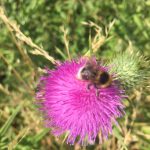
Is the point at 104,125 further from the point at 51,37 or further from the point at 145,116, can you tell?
the point at 51,37

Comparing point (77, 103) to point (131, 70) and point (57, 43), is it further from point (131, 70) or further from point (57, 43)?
point (57, 43)

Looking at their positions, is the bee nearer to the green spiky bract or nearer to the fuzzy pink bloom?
the fuzzy pink bloom

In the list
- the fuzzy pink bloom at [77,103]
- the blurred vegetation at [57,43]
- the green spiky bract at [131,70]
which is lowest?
the fuzzy pink bloom at [77,103]

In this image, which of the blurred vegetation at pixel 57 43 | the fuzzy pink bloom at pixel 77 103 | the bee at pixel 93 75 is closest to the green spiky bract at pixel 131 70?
the fuzzy pink bloom at pixel 77 103

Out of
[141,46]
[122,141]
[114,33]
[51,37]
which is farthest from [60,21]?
[122,141]

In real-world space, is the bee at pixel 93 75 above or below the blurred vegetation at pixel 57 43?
below

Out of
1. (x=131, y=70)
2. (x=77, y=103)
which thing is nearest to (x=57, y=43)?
(x=131, y=70)

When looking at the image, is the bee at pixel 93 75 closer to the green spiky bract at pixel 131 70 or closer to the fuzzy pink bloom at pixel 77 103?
the fuzzy pink bloom at pixel 77 103
